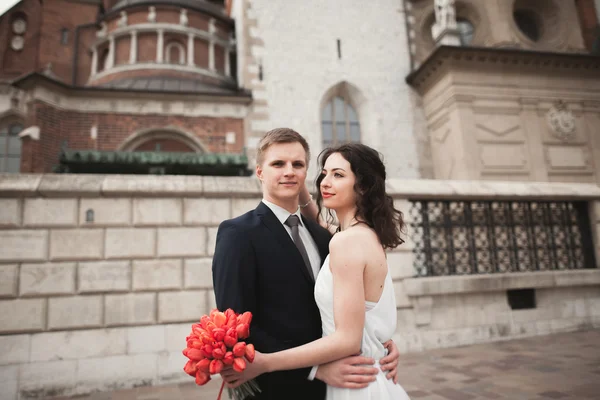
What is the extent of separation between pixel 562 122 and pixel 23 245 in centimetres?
1589

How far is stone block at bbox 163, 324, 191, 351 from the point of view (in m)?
4.52

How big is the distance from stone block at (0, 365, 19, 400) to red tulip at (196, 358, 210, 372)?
4.21 metres

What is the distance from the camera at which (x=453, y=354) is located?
5004mm

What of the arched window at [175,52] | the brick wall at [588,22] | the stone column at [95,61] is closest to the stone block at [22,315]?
the arched window at [175,52]

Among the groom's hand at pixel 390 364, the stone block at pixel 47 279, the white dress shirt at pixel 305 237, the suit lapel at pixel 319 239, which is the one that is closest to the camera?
the groom's hand at pixel 390 364

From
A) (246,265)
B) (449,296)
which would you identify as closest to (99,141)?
(449,296)

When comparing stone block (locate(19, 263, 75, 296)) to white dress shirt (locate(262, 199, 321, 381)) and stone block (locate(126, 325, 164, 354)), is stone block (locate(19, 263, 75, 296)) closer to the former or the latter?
stone block (locate(126, 325, 164, 354))

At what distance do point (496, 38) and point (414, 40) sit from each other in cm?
314

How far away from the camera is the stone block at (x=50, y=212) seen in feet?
14.5

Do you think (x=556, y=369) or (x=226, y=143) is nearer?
(x=556, y=369)

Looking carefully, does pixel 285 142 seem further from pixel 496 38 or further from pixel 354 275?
pixel 496 38

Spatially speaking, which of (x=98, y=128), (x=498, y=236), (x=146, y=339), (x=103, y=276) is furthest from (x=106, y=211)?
(x=98, y=128)

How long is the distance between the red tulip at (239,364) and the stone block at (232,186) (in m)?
3.74

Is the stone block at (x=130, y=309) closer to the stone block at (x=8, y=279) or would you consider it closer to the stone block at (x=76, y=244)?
the stone block at (x=76, y=244)
